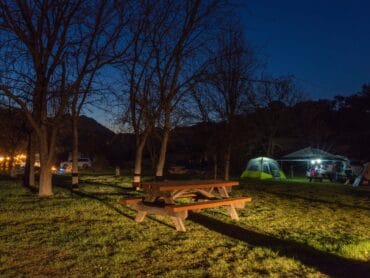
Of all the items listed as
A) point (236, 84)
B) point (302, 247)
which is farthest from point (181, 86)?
point (302, 247)

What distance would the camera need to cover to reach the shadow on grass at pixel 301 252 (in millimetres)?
5086

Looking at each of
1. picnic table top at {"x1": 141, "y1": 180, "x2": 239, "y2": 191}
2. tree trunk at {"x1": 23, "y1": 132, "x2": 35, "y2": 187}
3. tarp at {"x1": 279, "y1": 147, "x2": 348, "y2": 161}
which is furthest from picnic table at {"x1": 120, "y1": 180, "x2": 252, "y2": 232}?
tarp at {"x1": 279, "y1": 147, "x2": 348, "y2": 161}

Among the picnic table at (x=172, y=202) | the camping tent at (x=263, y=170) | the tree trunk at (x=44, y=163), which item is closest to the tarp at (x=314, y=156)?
the camping tent at (x=263, y=170)

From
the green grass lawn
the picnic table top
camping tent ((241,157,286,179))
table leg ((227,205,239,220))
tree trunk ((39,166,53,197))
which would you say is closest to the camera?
the green grass lawn

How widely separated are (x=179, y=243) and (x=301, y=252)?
1.91 m

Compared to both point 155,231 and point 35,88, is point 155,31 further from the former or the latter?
point 155,231

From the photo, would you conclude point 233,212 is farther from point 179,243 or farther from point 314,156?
point 314,156

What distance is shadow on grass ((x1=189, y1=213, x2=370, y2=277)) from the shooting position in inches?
200

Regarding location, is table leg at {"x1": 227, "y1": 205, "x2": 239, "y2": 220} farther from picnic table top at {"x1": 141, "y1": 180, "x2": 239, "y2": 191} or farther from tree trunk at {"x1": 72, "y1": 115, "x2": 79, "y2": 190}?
tree trunk at {"x1": 72, "y1": 115, "x2": 79, "y2": 190}

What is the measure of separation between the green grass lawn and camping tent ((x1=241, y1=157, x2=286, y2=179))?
18064mm

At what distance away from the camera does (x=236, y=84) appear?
56.9 feet

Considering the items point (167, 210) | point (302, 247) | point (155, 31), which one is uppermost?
point (155, 31)

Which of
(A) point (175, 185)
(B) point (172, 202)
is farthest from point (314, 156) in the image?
(B) point (172, 202)

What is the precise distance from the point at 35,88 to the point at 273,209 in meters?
7.19
